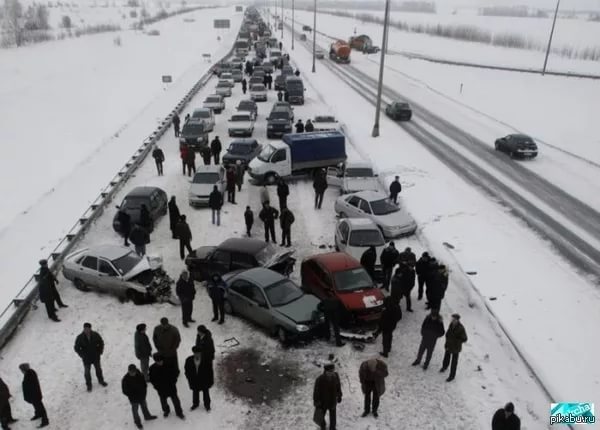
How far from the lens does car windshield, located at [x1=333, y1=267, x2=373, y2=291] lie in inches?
522

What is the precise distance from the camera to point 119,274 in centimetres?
1422

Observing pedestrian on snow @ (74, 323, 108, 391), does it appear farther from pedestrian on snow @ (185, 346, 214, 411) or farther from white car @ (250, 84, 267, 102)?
A: white car @ (250, 84, 267, 102)

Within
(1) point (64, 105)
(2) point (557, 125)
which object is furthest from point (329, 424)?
(1) point (64, 105)

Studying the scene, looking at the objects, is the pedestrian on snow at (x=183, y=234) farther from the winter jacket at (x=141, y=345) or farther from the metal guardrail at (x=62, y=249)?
the winter jacket at (x=141, y=345)

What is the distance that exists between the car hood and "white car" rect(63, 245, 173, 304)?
12.7ft

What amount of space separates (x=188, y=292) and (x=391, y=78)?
51.5 metres

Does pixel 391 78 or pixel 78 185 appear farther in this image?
pixel 391 78

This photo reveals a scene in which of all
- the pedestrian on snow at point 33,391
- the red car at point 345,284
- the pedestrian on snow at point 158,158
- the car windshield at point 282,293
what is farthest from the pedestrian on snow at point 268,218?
the pedestrian on snow at point 33,391

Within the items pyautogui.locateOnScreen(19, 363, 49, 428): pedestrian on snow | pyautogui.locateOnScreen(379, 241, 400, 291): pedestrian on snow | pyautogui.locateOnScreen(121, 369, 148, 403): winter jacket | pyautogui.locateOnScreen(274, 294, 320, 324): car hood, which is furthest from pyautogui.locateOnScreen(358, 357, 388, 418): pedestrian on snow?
pyautogui.locateOnScreen(19, 363, 49, 428): pedestrian on snow

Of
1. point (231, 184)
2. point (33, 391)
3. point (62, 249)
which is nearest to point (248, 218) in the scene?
point (231, 184)

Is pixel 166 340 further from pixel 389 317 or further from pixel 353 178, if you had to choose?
pixel 353 178

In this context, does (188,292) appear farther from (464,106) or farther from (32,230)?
(464,106)

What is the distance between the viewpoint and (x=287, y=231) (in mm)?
17672

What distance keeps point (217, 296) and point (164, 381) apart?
136 inches
